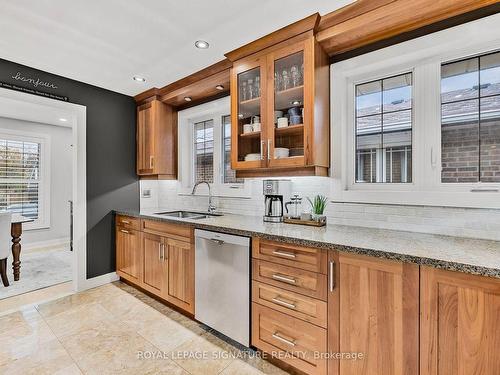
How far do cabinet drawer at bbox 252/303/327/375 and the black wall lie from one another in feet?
7.69

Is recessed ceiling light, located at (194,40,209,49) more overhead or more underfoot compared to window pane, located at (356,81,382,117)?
more overhead

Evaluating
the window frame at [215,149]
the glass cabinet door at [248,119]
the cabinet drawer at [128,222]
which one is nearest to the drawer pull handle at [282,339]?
the glass cabinet door at [248,119]

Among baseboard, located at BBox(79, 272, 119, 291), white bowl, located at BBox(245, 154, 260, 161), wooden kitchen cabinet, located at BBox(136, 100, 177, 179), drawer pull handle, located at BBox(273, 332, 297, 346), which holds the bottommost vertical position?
baseboard, located at BBox(79, 272, 119, 291)

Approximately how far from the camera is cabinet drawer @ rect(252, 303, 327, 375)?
1.58m

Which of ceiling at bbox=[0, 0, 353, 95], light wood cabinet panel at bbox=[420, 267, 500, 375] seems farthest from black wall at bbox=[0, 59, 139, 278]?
light wood cabinet panel at bbox=[420, 267, 500, 375]

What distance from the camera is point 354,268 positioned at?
4.71 ft

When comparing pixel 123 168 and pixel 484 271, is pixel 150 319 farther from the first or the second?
pixel 484 271

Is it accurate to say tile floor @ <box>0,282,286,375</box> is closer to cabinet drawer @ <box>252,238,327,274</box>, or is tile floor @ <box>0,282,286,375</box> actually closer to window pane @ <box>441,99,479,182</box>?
cabinet drawer @ <box>252,238,327,274</box>

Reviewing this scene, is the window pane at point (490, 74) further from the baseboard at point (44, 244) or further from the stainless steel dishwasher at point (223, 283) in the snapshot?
the baseboard at point (44, 244)

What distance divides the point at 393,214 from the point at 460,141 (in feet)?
2.10

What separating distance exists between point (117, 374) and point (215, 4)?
2.59 m

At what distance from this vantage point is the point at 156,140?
3297 mm

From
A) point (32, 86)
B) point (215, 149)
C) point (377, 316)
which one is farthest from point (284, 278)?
point (32, 86)

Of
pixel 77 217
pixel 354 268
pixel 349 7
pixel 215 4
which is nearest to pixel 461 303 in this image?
pixel 354 268
